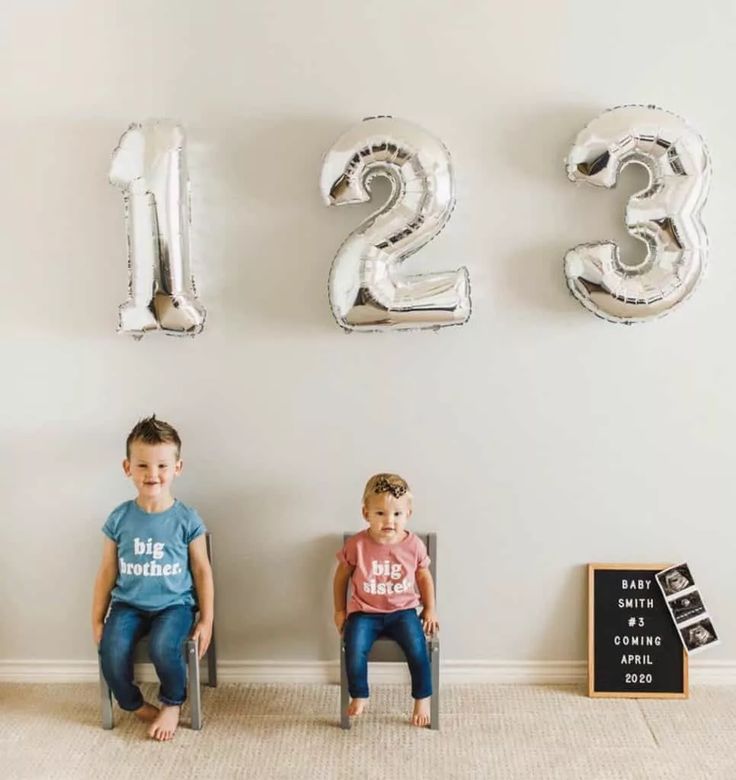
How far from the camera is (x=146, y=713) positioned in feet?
7.31

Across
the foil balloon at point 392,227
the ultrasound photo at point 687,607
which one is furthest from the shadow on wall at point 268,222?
the ultrasound photo at point 687,607

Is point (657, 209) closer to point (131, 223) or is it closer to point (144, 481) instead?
point (131, 223)

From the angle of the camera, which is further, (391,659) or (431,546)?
(431,546)

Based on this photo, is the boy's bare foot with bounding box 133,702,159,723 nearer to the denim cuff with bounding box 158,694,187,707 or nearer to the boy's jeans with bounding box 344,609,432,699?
the denim cuff with bounding box 158,694,187,707

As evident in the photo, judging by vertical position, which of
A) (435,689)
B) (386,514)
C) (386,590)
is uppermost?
(386,514)

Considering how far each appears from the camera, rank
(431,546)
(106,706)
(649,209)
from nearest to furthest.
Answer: (649,209)
(106,706)
(431,546)

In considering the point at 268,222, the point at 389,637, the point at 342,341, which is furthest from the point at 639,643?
the point at 268,222

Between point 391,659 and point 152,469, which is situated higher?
point 152,469

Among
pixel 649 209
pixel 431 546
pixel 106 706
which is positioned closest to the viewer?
pixel 649 209

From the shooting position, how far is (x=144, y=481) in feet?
7.20

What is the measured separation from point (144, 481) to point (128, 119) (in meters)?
0.86

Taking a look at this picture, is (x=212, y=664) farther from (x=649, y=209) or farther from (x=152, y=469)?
(x=649, y=209)

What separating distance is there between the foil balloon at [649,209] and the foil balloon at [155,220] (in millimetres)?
892

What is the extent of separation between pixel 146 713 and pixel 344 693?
48cm
